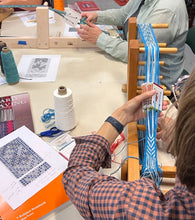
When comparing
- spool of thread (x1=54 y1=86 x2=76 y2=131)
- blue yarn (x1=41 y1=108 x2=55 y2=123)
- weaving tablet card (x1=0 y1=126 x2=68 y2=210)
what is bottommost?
weaving tablet card (x1=0 y1=126 x2=68 y2=210)

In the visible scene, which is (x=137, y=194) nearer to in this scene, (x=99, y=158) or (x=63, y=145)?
(x=99, y=158)

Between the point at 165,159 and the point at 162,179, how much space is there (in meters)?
0.09

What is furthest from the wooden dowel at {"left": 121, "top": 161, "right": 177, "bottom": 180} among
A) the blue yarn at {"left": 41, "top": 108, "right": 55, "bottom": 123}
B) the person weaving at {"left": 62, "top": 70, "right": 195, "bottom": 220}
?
the blue yarn at {"left": 41, "top": 108, "right": 55, "bottom": 123}

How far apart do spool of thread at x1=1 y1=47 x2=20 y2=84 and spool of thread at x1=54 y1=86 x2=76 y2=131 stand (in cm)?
40

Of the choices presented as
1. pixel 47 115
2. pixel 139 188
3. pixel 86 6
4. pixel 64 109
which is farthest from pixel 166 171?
pixel 86 6

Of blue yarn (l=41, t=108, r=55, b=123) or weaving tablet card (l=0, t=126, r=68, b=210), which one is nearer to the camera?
weaving tablet card (l=0, t=126, r=68, b=210)

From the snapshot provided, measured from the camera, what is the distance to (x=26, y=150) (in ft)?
3.00

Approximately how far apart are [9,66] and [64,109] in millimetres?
469

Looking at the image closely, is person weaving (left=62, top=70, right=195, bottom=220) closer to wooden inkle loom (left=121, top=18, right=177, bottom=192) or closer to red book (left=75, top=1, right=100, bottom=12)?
wooden inkle loom (left=121, top=18, right=177, bottom=192)

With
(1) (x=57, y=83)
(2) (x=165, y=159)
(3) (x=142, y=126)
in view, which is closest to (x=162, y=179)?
(2) (x=165, y=159)

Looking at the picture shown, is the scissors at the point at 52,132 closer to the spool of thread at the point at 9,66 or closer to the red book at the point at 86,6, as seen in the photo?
the spool of thread at the point at 9,66

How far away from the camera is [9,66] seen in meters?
1.22

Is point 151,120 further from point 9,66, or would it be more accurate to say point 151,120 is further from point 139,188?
point 9,66

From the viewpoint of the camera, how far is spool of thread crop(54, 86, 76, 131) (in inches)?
36.7
